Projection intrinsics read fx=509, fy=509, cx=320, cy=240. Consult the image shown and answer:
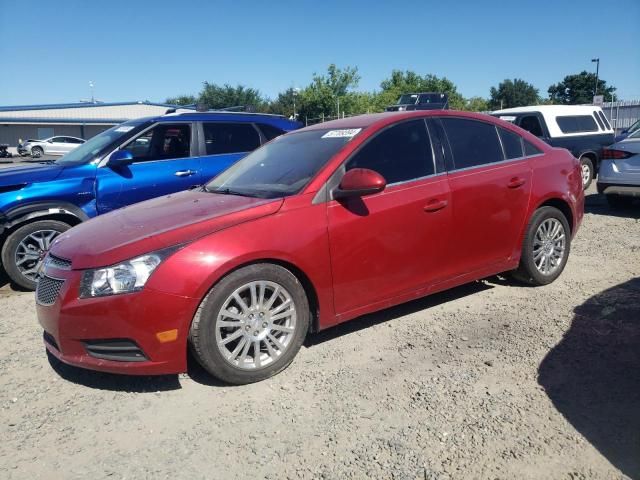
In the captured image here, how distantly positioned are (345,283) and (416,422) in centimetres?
107

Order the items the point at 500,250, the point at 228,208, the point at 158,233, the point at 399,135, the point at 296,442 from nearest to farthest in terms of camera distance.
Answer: the point at 296,442
the point at 158,233
the point at 228,208
the point at 399,135
the point at 500,250

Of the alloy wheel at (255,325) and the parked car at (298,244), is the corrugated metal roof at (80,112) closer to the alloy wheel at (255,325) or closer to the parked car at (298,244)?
the parked car at (298,244)

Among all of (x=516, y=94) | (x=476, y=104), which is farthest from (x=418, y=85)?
(x=516, y=94)

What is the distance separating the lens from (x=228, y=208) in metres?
3.43

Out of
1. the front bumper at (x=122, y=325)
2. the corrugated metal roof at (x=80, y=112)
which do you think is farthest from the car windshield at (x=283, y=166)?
the corrugated metal roof at (x=80, y=112)

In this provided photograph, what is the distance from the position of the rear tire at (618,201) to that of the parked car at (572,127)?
2067 millimetres

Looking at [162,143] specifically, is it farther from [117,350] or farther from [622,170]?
[622,170]

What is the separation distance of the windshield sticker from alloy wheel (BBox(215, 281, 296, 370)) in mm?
1365

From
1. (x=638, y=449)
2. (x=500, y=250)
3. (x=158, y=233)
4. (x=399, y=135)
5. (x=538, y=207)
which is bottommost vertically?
(x=638, y=449)

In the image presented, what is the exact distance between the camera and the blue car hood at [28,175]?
5364 millimetres

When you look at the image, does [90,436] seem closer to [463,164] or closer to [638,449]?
[638,449]

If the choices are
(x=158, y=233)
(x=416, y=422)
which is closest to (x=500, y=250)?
(x=416, y=422)

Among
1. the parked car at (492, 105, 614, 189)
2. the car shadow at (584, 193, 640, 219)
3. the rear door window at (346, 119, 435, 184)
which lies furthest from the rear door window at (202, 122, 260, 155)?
the parked car at (492, 105, 614, 189)

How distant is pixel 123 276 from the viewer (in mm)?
2973
